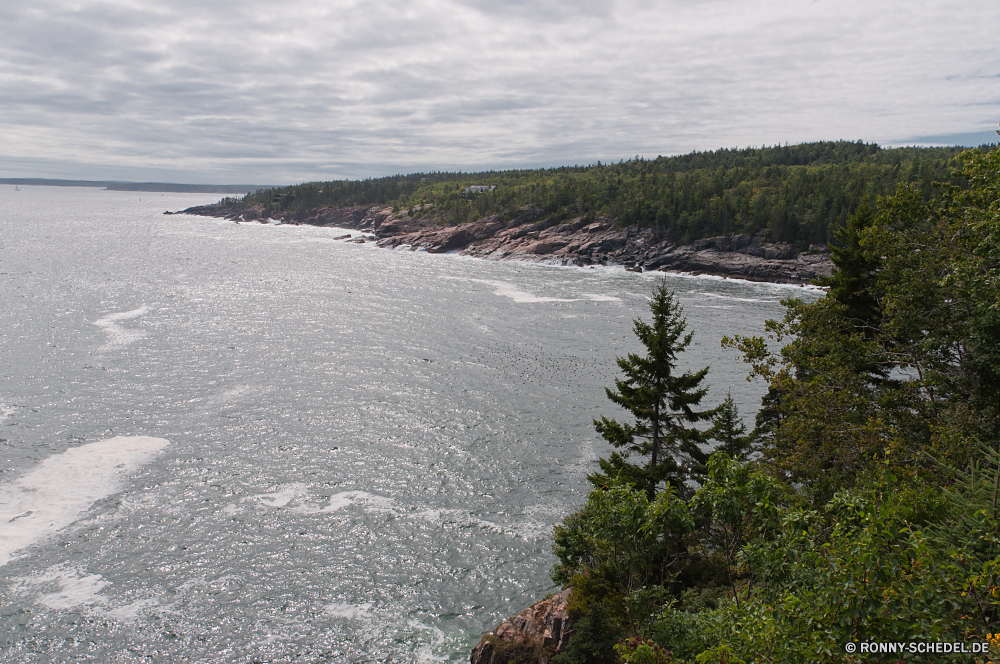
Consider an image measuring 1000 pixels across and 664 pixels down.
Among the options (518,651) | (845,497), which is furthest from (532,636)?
(845,497)

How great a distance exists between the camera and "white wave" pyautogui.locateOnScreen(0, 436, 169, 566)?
32.3m

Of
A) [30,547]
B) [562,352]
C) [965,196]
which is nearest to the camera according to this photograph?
[965,196]

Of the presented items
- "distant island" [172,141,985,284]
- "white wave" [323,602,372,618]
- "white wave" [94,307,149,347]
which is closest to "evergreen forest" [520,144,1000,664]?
"white wave" [323,602,372,618]

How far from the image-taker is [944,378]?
17938mm

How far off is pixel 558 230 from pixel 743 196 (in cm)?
5322

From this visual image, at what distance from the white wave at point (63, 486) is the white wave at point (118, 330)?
91.4ft

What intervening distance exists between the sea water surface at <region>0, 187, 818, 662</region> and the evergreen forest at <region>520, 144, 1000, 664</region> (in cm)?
971

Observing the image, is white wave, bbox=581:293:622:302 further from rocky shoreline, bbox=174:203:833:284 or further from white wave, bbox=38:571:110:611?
white wave, bbox=38:571:110:611

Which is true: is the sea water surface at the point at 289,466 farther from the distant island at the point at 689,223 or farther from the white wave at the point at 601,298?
the distant island at the point at 689,223

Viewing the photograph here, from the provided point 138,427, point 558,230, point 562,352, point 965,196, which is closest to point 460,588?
point 965,196

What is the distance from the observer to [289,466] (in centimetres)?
4053

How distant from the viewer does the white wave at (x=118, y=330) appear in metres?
65.4

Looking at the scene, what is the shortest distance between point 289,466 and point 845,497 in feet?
125

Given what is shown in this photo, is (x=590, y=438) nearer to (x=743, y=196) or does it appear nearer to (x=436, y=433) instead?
(x=436, y=433)
